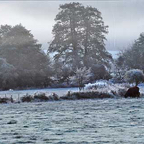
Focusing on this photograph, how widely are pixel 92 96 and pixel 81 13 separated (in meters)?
31.5

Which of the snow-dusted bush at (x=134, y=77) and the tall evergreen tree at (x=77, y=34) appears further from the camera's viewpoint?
the tall evergreen tree at (x=77, y=34)

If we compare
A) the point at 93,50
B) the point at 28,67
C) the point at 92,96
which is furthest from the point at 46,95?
the point at 93,50

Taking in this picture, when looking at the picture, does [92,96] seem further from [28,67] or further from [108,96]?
[28,67]

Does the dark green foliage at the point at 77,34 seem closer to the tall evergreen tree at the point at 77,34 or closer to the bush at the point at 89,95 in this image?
the tall evergreen tree at the point at 77,34

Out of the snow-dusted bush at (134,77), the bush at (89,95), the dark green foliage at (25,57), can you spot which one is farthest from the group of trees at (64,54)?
the bush at (89,95)

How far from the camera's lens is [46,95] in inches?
959

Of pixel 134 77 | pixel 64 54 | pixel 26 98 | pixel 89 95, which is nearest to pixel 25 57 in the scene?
pixel 64 54

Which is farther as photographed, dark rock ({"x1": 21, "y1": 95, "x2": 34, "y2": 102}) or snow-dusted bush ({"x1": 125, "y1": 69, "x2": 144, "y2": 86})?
snow-dusted bush ({"x1": 125, "y1": 69, "x2": 144, "y2": 86})

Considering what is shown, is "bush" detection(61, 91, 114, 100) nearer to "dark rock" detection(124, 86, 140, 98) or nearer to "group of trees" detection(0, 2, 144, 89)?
"dark rock" detection(124, 86, 140, 98)

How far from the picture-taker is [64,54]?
2143 inches

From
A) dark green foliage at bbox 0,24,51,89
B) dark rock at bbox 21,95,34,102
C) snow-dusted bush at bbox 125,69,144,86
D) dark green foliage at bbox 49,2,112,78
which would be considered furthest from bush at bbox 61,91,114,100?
dark green foliage at bbox 49,2,112,78

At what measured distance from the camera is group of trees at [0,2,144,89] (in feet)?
150

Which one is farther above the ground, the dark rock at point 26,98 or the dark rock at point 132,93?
the dark rock at point 132,93

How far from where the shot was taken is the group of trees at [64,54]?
150ft
